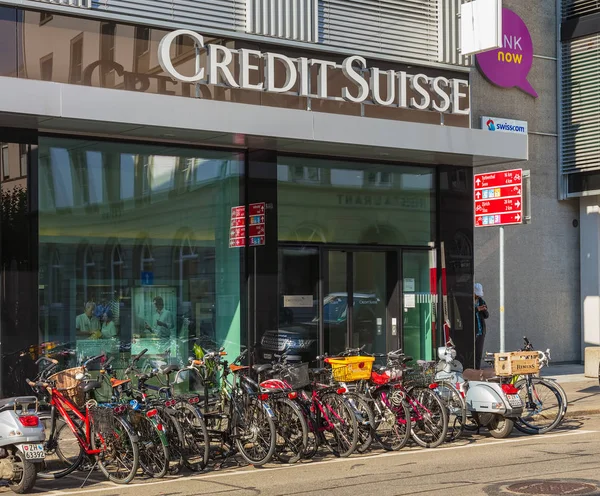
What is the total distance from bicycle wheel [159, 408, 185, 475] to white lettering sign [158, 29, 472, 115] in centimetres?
571

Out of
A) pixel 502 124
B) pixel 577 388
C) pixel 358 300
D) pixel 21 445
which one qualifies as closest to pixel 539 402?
pixel 358 300

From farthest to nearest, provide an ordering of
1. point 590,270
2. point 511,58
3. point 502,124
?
point 590,270
point 511,58
point 502,124

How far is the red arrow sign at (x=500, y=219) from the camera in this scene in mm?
14312

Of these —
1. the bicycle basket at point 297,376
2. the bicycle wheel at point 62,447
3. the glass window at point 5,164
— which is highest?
the glass window at point 5,164

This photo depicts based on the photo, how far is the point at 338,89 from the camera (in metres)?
15.9

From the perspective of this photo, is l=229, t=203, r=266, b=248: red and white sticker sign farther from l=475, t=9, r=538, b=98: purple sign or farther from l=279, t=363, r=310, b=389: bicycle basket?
l=475, t=9, r=538, b=98: purple sign

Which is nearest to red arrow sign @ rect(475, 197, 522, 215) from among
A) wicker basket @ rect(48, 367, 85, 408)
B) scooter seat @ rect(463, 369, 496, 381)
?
scooter seat @ rect(463, 369, 496, 381)

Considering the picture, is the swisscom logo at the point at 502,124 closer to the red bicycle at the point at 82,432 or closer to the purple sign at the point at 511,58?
the purple sign at the point at 511,58

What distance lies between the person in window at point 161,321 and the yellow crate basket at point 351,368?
415cm

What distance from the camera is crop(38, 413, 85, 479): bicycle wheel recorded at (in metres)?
10.0

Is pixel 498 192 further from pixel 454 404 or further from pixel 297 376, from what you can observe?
pixel 297 376

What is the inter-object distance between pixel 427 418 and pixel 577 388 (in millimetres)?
6958

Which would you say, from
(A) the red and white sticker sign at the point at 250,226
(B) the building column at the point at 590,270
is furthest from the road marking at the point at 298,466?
(B) the building column at the point at 590,270

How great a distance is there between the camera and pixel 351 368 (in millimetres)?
11617
